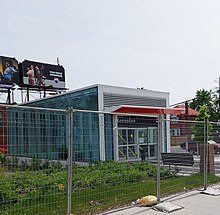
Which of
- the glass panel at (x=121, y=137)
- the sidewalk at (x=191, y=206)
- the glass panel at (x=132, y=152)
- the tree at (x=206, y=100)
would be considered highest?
the tree at (x=206, y=100)

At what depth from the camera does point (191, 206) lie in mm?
7723

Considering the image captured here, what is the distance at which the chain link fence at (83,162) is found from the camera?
5.95 m

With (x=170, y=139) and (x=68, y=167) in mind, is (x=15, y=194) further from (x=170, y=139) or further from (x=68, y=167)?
(x=170, y=139)

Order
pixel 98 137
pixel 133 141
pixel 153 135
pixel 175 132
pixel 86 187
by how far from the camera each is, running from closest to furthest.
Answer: pixel 98 137, pixel 86 187, pixel 133 141, pixel 153 135, pixel 175 132

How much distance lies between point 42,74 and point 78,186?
31.9 meters

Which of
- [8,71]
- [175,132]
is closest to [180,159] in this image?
[175,132]

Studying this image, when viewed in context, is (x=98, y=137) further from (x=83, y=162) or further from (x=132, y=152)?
(x=132, y=152)

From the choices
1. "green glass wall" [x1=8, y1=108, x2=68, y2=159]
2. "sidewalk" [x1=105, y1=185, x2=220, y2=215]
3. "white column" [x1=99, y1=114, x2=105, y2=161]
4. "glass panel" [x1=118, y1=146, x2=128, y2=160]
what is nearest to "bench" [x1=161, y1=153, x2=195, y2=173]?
"sidewalk" [x1=105, y1=185, x2=220, y2=215]

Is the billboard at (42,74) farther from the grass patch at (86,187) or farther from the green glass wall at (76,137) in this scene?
the green glass wall at (76,137)

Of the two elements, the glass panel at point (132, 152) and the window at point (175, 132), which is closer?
the glass panel at point (132, 152)

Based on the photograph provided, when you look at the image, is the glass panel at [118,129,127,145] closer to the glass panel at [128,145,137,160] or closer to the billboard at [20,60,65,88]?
the glass panel at [128,145,137,160]

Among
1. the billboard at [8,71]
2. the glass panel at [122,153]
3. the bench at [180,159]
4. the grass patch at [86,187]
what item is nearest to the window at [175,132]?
the bench at [180,159]

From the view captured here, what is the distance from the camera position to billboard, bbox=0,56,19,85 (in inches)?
1384

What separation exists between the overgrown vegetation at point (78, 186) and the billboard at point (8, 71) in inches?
1112
